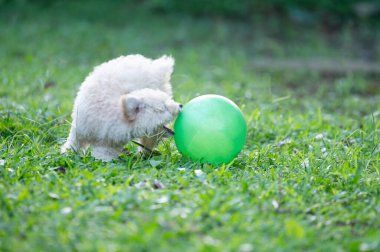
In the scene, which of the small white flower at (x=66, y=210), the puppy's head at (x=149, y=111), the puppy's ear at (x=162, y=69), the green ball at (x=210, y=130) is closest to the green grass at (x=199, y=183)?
the small white flower at (x=66, y=210)

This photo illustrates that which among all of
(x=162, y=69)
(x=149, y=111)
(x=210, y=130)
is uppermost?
(x=162, y=69)

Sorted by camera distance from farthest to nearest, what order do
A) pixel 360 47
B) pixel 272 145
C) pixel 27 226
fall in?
1. pixel 360 47
2. pixel 272 145
3. pixel 27 226

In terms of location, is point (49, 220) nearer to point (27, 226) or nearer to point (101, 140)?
point (27, 226)

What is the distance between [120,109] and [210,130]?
706mm

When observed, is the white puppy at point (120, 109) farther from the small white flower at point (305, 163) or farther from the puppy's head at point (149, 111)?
the small white flower at point (305, 163)

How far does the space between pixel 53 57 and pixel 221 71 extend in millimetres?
2730

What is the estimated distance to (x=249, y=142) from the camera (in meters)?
5.04

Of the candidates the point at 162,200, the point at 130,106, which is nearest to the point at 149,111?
the point at 130,106

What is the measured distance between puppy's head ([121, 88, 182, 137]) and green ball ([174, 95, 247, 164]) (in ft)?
0.37

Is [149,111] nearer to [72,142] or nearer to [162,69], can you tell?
[162,69]

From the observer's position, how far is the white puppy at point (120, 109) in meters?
4.05

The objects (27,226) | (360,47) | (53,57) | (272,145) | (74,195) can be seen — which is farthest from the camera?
(360,47)

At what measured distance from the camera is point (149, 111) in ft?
13.3

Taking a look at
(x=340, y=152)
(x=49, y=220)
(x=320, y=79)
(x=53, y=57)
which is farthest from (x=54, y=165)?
(x=320, y=79)
